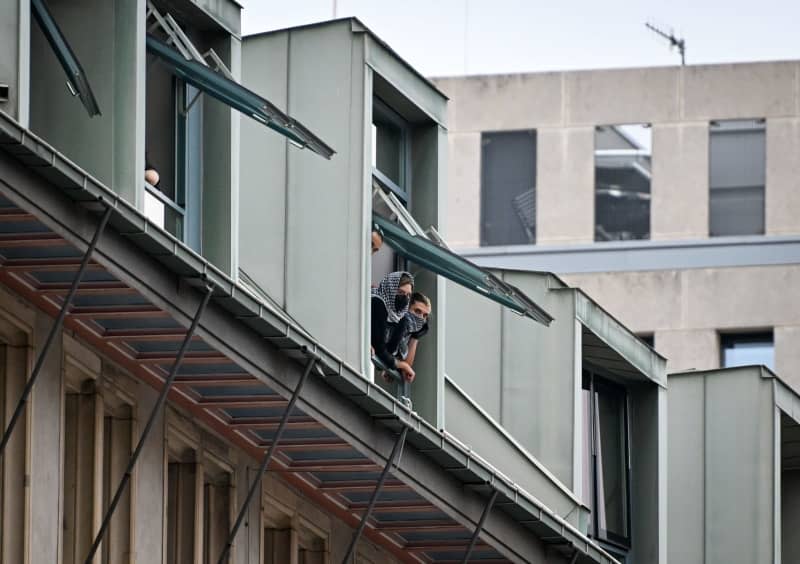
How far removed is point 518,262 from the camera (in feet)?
230

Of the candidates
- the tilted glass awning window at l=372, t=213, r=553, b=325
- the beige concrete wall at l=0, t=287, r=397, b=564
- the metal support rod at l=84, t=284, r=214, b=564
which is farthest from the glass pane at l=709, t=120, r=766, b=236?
the metal support rod at l=84, t=284, r=214, b=564

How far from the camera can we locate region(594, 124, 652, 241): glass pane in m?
69.8

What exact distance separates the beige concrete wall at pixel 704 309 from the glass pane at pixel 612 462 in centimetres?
2306

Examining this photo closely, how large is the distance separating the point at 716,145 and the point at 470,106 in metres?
6.66

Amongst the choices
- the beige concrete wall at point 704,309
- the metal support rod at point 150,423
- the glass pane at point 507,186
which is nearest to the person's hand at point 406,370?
the metal support rod at point 150,423

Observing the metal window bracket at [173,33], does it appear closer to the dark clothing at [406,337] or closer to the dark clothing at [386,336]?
the dark clothing at [386,336]

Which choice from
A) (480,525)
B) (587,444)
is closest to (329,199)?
(480,525)

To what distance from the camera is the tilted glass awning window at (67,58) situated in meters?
26.3

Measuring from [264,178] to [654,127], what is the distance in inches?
1481

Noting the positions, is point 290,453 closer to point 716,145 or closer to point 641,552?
point 641,552

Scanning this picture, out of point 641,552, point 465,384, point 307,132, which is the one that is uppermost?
point 307,132

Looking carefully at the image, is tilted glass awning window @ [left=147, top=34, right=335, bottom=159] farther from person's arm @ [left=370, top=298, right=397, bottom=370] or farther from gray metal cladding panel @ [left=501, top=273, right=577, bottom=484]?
gray metal cladding panel @ [left=501, top=273, right=577, bottom=484]

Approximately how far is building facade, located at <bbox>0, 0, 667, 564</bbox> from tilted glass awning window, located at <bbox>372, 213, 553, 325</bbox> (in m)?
0.03

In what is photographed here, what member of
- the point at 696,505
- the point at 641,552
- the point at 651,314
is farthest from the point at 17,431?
the point at 651,314
